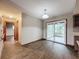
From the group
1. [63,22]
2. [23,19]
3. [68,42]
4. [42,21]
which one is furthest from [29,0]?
[42,21]

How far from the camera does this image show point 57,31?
715 cm

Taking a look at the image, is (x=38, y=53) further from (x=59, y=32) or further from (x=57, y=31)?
(x=57, y=31)

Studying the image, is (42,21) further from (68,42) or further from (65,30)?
(68,42)

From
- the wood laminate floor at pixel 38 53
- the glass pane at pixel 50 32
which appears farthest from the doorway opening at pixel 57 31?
the wood laminate floor at pixel 38 53

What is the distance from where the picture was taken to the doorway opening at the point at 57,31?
20.8 feet

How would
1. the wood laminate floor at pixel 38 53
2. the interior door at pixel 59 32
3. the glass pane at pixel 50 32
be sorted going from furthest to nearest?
the glass pane at pixel 50 32 < the interior door at pixel 59 32 < the wood laminate floor at pixel 38 53

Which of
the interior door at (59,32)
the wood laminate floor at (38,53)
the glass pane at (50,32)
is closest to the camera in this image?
the wood laminate floor at (38,53)

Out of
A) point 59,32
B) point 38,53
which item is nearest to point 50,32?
point 59,32

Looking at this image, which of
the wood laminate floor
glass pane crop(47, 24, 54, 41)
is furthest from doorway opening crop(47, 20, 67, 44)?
the wood laminate floor

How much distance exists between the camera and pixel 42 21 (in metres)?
8.81

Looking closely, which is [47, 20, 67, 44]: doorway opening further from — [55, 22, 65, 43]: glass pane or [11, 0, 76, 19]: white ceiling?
[11, 0, 76, 19]: white ceiling

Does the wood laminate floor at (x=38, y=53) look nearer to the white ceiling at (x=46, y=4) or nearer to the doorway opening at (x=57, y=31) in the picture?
the doorway opening at (x=57, y=31)

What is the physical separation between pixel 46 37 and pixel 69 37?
124 inches

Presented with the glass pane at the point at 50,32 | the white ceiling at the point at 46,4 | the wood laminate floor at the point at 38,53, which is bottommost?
the wood laminate floor at the point at 38,53
